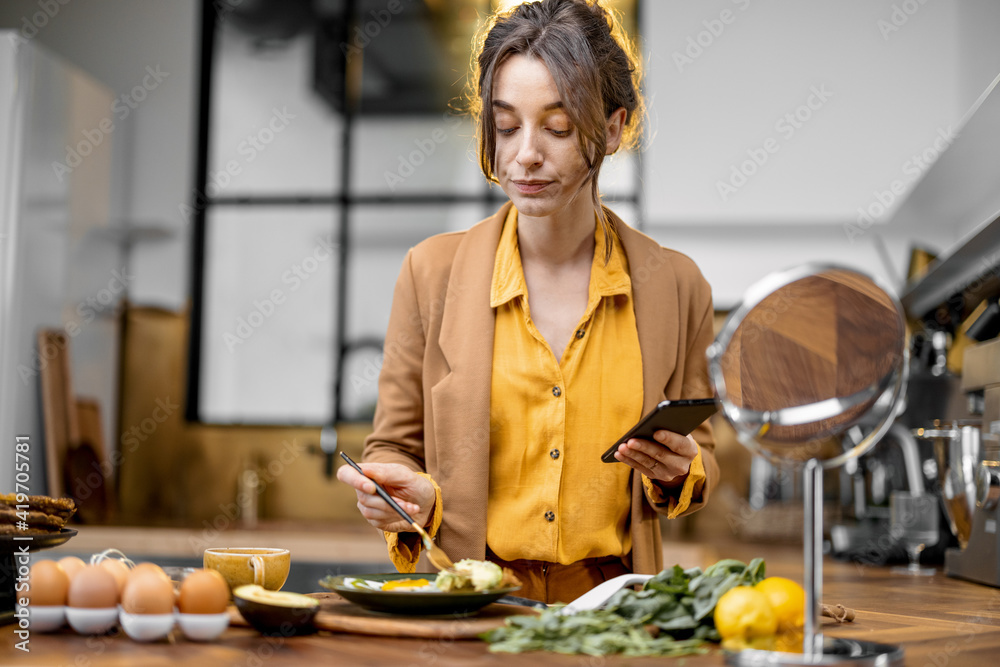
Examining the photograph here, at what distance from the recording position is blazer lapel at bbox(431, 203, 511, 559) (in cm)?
121

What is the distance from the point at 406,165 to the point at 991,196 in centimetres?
226

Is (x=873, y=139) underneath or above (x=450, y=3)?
underneath

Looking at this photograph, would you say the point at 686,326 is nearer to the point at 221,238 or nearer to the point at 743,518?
the point at 743,518

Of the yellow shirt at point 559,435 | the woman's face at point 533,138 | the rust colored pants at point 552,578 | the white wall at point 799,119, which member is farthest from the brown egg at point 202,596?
the white wall at point 799,119

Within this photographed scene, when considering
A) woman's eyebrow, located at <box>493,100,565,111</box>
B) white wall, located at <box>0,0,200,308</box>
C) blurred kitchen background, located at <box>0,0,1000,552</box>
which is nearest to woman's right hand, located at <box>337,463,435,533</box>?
woman's eyebrow, located at <box>493,100,565,111</box>

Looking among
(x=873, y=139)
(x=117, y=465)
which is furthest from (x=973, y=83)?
(x=117, y=465)

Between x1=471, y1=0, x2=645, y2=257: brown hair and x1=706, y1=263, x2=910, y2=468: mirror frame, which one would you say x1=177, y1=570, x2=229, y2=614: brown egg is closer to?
x1=706, y1=263, x2=910, y2=468: mirror frame

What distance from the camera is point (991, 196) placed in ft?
8.62

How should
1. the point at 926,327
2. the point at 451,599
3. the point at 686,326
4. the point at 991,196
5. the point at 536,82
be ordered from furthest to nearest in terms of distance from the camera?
the point at 926,327
the point at 991,196
the point at 686,326
the point at 536,82
the point at 451,599

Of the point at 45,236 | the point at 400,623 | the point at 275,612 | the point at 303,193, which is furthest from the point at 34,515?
the point at 303,193

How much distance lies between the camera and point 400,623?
2.70 feet

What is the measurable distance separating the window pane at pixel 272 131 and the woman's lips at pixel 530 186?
285 centimetres

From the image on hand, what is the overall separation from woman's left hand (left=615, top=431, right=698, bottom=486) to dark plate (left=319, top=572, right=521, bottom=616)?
21 centimetres

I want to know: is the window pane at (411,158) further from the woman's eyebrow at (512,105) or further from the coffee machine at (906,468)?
the woman's eyebrow at (512,105)
